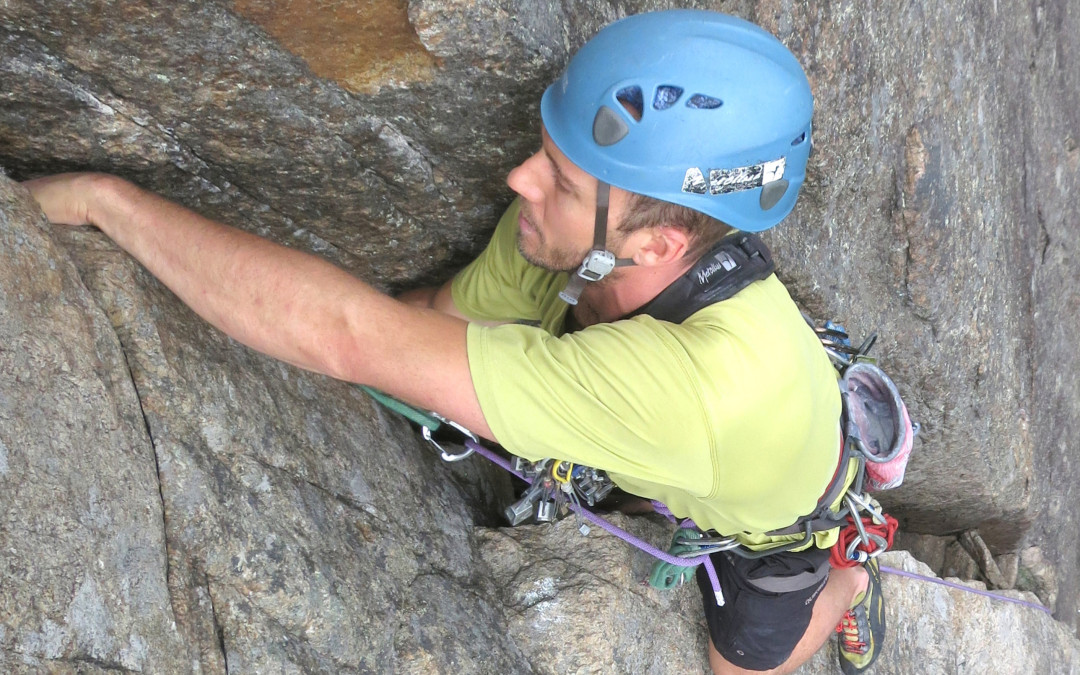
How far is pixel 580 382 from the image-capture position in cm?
215

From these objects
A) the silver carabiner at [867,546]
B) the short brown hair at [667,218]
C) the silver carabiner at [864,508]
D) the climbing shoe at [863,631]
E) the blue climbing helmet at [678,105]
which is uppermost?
the blue climbing helmet at [678,105]

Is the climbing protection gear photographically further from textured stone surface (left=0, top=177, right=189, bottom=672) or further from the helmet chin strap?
textured stone surface (left=0, top=177, right=189, bottom=672)

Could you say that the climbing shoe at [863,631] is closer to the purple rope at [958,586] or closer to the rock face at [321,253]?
the purple rope at [958,586]

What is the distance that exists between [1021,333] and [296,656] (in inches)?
187

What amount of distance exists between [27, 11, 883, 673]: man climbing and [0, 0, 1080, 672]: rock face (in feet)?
0.67

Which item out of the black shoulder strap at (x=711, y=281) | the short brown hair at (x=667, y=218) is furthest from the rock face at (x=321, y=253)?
the black shoulder strap at (x=711, y=281)

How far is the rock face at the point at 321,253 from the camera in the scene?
6.37 ft

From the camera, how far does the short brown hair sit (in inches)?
96.0

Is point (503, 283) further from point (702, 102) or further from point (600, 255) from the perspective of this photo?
point (702, 102)

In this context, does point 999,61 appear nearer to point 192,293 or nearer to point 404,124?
point 404,124

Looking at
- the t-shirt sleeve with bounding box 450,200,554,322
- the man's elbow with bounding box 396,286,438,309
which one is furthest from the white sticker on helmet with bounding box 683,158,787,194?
the man's elbow with bounding box 396,286,438,309

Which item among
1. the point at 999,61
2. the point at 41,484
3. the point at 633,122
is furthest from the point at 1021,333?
the point at 41,484

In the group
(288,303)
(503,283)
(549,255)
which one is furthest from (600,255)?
(288,303)

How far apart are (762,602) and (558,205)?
191cm
